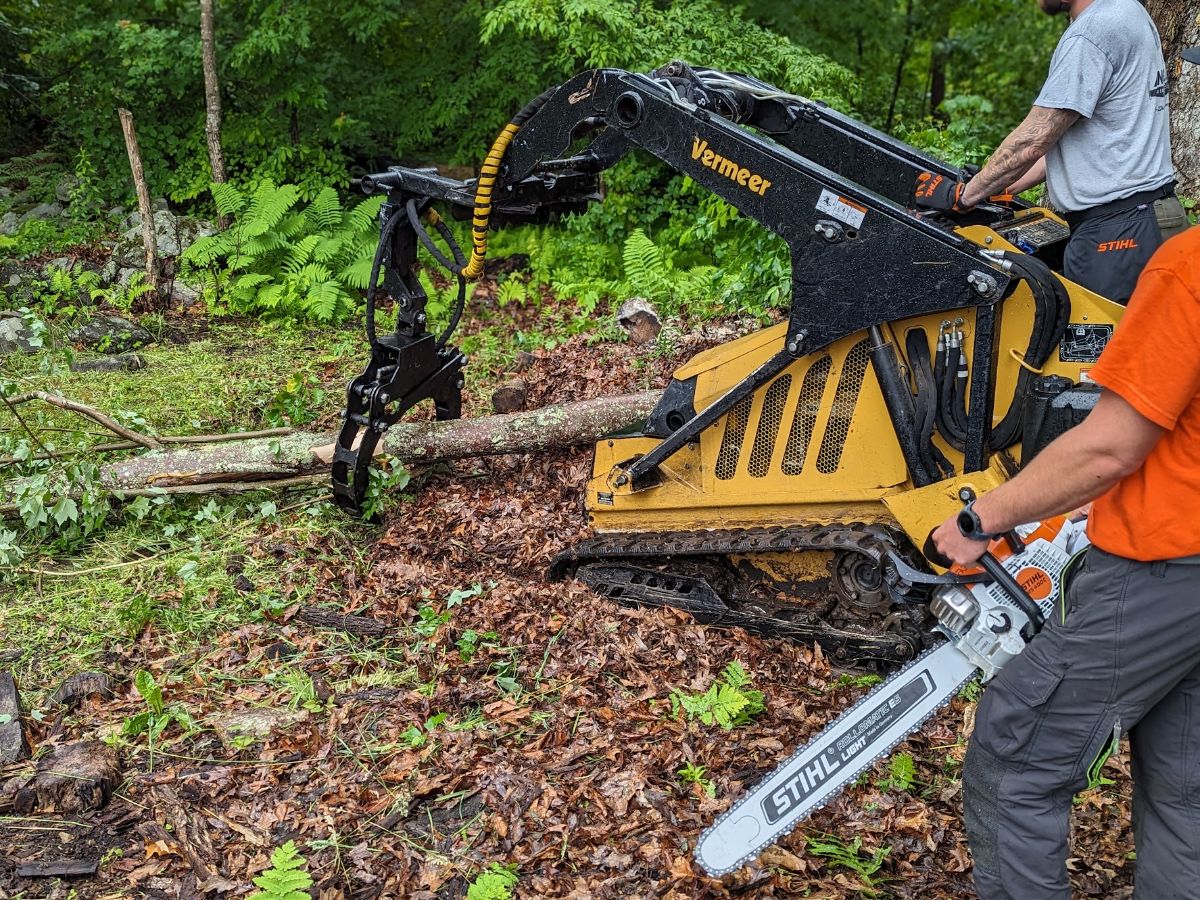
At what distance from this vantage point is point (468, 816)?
3785 millimetres

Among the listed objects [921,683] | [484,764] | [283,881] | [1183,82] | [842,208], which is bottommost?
[484,764]

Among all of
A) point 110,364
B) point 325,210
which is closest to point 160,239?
point 325,210

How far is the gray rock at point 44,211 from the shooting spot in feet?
34.6

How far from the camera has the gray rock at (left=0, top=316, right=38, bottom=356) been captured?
8781 mm

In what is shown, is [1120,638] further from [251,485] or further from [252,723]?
[251,485]

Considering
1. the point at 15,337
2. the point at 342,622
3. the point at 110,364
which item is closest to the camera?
the point at 342,622

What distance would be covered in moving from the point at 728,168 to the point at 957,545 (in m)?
2.30

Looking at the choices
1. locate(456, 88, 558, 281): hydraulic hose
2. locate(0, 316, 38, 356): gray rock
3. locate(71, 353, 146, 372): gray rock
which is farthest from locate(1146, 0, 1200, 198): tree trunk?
locate(0, 316, 38, 356): gray rock

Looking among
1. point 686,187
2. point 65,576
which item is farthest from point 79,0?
point 65,576

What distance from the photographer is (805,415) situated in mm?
4602

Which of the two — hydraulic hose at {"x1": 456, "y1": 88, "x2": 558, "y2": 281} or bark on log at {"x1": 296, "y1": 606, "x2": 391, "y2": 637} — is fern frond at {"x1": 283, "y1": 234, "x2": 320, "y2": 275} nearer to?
hydraulic hose at {"x1": 456, "y1": 88, "x2": 558, "y2": 281}

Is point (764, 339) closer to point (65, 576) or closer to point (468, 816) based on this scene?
point (468, 816)

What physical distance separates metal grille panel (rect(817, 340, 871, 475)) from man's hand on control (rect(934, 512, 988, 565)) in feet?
5.63

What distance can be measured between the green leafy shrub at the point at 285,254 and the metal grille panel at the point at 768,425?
18.8 feet
